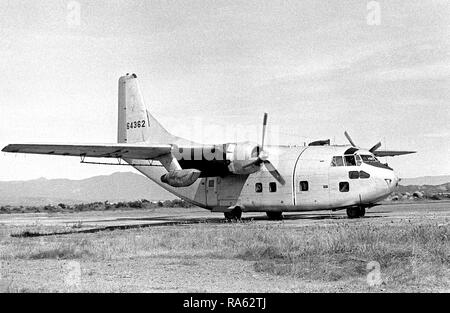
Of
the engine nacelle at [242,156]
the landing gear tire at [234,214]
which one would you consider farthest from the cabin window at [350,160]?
the landing gear tire at [234,214]

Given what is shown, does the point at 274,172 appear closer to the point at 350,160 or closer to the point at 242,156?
the point at 242,156

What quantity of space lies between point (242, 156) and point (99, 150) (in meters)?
7.47

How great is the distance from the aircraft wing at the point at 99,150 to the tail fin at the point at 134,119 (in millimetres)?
4343

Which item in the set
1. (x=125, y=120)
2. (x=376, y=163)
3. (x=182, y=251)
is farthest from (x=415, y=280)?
(x=125, y=120)

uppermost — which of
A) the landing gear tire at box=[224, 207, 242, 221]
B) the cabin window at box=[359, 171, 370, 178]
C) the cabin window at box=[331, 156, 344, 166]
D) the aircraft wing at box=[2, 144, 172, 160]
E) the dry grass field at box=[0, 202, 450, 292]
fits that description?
the aircraft wing at box=[2, 144, 172, 160]

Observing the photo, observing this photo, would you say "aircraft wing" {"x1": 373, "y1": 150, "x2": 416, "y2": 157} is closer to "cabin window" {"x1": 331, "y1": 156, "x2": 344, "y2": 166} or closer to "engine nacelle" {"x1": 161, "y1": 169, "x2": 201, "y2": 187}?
"cabin window" {"x1": 331, "y1": 156, "x2": 344, "y2": 166}

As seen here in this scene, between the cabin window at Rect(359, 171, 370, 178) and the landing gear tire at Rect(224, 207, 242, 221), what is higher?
the cabin window at Rect(359, 171, 370, 178)

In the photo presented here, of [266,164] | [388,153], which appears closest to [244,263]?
[266,164]

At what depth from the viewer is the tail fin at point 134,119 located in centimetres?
3427

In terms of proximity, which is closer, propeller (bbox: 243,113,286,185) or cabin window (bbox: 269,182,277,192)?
propeller (bbox: 243,113,286,185)

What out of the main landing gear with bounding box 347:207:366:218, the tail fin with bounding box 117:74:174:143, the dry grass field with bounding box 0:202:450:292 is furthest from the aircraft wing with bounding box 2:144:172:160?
the main landing gear with bounding box 347:207:366:218

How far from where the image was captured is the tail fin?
3427 cm

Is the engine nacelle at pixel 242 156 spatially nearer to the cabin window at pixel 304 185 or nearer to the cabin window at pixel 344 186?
the cabin window at pixel 304 185

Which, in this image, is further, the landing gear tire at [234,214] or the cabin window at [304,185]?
the landing gear tire at [234,214]
